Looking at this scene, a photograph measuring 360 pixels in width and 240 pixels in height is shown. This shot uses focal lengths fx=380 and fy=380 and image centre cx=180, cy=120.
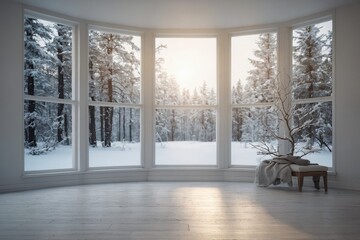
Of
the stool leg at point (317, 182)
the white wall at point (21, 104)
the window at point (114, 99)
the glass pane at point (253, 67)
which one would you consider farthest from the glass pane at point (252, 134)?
the window at point (114, 99)

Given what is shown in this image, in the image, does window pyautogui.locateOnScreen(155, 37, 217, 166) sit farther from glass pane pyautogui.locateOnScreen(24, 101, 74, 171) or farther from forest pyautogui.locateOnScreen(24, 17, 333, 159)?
glass pane pyautogui.locateOnScreen(24, 101, 74, 171)

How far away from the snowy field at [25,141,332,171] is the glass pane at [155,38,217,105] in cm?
99

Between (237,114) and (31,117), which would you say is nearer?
(31,117)

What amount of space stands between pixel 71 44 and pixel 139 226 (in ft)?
15.5

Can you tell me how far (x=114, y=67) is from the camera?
8.06 metres

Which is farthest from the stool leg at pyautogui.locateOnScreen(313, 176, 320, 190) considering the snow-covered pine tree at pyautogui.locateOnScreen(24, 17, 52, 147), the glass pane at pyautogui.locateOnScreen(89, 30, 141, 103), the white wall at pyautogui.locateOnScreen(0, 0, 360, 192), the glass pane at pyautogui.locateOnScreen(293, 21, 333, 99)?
the snow-covered pine tree at pyautogui.locateOnScreen(24, 17, 52, 147)

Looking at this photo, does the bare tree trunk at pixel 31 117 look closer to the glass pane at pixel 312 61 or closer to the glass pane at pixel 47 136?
the glass pane at pixel 47 136

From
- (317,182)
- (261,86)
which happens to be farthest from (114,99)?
(317,182)

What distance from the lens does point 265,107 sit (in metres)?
8.03

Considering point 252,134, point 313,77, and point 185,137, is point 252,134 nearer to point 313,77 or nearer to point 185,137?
point 185,137

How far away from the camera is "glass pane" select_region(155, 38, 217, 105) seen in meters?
8.39

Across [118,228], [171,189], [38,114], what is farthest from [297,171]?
[38,114]

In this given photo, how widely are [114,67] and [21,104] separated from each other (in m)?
2.15

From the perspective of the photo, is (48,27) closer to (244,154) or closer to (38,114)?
(38,114)
